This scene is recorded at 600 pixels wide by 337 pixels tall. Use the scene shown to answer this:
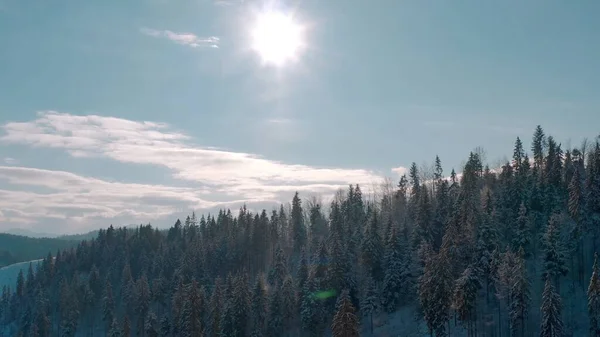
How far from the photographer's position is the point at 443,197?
104812mm

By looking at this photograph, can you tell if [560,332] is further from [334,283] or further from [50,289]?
[50,289]

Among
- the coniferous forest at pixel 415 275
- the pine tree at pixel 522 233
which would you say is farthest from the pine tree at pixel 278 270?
the pine tree at pixel 522 233

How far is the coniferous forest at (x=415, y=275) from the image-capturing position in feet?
227

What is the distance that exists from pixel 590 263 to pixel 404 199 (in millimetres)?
63311

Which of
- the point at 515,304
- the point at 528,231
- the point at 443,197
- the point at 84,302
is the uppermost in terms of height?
the point at 443,197

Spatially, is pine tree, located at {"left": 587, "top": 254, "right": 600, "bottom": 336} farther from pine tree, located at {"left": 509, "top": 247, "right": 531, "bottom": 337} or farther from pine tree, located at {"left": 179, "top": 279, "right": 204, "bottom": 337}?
pine tree, located at {"left": 179, "top": 279, "right": 204, "bottom": 337}

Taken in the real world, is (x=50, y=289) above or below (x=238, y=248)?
below

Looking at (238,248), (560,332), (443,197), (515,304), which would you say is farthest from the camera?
(238,248)

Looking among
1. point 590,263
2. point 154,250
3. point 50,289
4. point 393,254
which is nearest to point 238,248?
point 154,250

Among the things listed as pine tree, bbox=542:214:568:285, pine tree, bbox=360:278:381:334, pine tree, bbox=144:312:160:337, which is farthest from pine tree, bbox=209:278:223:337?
pine tree, bbox=542:214:568:285

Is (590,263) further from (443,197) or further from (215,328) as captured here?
(215,328)

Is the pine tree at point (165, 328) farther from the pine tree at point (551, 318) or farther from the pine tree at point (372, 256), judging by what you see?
the pine tree at point (551, 318)

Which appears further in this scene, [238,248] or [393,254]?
[238,248]

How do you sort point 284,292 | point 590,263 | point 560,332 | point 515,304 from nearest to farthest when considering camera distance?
point 560,332 → point 515,304 → point 590,263 → point 284,292
